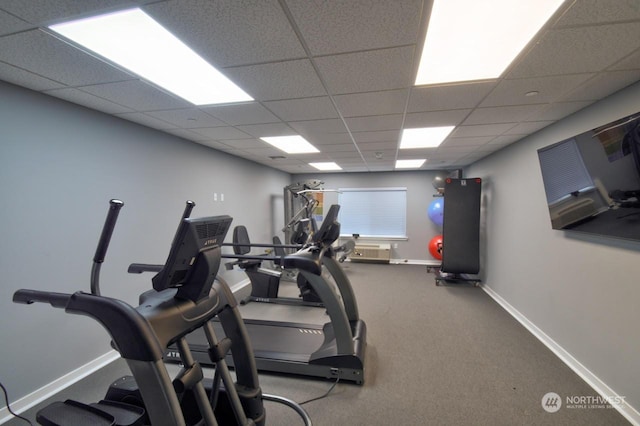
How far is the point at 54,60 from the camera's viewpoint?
4.78ft

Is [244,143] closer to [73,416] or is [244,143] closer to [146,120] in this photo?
[146,120]

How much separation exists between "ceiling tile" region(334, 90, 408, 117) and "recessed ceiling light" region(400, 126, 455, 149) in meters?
0.77

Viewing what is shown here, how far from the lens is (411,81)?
5.54 ft

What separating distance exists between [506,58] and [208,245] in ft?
6.28

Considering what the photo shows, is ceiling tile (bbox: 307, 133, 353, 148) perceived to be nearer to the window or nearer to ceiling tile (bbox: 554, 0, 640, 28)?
ceiling tile (bbox: 554, 0, 640, 28)

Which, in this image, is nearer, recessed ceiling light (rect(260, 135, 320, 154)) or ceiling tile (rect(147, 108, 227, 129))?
ceiling tile (rect(147, 108, 227, 129))

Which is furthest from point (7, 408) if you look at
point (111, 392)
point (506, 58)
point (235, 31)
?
point (506, 58)

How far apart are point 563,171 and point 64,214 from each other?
4.37 meters

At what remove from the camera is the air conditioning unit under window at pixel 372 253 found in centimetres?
629

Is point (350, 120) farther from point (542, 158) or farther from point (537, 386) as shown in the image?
point (537, 386)

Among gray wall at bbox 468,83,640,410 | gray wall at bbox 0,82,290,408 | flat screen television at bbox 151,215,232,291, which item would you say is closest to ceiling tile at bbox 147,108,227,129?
gray wall at bbox 0,82,290,408

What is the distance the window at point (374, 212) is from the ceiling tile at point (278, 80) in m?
4.98

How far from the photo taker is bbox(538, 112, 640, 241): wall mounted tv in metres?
1.70

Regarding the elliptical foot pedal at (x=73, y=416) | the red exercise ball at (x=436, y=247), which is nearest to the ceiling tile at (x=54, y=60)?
the elliptical foot pedal at (x=73, y=416)
